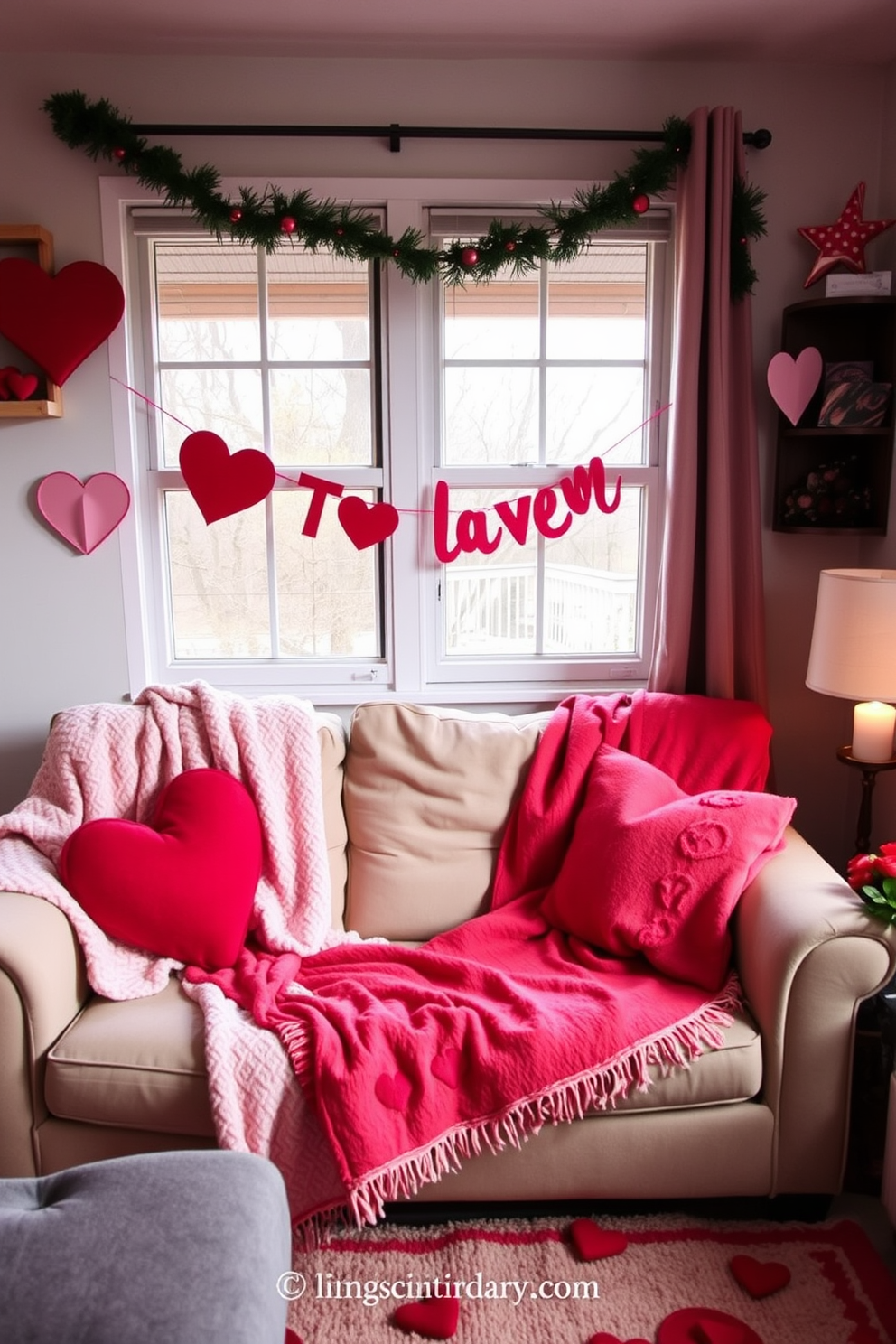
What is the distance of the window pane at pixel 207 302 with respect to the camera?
2576 millimetres

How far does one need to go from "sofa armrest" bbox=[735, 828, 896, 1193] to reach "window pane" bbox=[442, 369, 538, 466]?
139cm

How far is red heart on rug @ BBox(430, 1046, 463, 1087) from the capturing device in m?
1.74

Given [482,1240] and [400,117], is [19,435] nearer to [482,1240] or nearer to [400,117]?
[400,117]

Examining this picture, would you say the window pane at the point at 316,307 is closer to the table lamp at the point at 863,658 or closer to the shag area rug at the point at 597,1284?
the table lamp at the point at 863,658

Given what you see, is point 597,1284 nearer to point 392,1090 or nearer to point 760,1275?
point 760,1275

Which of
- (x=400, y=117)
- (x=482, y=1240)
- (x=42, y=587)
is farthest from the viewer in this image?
(x=42, y=587)

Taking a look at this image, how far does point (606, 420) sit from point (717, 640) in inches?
26.0

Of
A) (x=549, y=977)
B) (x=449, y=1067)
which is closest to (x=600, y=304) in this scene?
(x=549, y=977)

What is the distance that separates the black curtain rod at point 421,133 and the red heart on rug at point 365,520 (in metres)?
0.86

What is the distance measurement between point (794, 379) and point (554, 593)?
81 cm

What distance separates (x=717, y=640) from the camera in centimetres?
252

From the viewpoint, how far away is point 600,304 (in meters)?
2.63

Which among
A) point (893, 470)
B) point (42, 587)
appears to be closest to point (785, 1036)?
point (893, 470)

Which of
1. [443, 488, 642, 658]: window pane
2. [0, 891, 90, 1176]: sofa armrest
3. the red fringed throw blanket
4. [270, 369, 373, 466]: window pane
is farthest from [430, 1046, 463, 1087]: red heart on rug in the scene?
[270, 369, 373, 466]: window pane
